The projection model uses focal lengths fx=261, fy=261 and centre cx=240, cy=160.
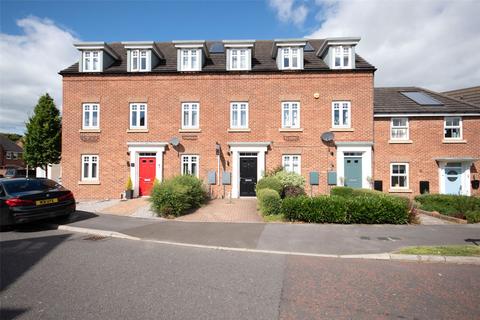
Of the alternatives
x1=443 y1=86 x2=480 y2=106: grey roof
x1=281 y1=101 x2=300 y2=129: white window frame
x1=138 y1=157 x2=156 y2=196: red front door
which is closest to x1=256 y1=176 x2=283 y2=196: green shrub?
x1=281 y1=101 x2=300 y2=129: white window frame

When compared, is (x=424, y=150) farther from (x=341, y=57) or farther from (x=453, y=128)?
(x=341, y=57)

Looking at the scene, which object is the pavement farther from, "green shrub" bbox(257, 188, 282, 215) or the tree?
the tree

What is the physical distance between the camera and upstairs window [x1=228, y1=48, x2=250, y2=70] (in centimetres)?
1593

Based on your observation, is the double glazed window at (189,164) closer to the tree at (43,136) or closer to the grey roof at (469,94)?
the tree at (43,136)

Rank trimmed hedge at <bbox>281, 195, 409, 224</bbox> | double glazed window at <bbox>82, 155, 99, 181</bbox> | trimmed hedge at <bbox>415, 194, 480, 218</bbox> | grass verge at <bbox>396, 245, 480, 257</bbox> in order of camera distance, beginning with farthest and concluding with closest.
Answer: double glazed window at <bbox>82, 155, 99, 181</bbox>
trimmed hedge at <bbox>415, 194, 480, 218</bbox>
trimmed hedge at <bbox>281, 195, 409, 224</bbox>
grass verge at <bbox>396, 245, 480, 257</bbox>

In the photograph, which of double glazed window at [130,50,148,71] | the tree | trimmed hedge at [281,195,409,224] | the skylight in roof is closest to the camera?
trimmed hedge at [281,195,409,224]

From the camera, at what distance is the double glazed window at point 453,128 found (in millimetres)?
15836

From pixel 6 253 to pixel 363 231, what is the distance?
31.7 feet

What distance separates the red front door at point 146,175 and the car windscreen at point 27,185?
6.23m

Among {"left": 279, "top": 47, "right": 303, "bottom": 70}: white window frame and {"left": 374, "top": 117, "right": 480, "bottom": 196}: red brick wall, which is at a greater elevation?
{"left": 279, "top": 47, "right": 303, "bottom": 70}: white window frame

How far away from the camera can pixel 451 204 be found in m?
11.6

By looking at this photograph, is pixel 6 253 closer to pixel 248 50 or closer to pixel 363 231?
pixel 363 231

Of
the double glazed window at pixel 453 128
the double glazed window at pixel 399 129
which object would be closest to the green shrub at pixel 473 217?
the double glazed window at pixel 399 129

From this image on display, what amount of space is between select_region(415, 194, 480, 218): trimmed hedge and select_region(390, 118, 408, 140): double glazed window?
4408 millimetres
